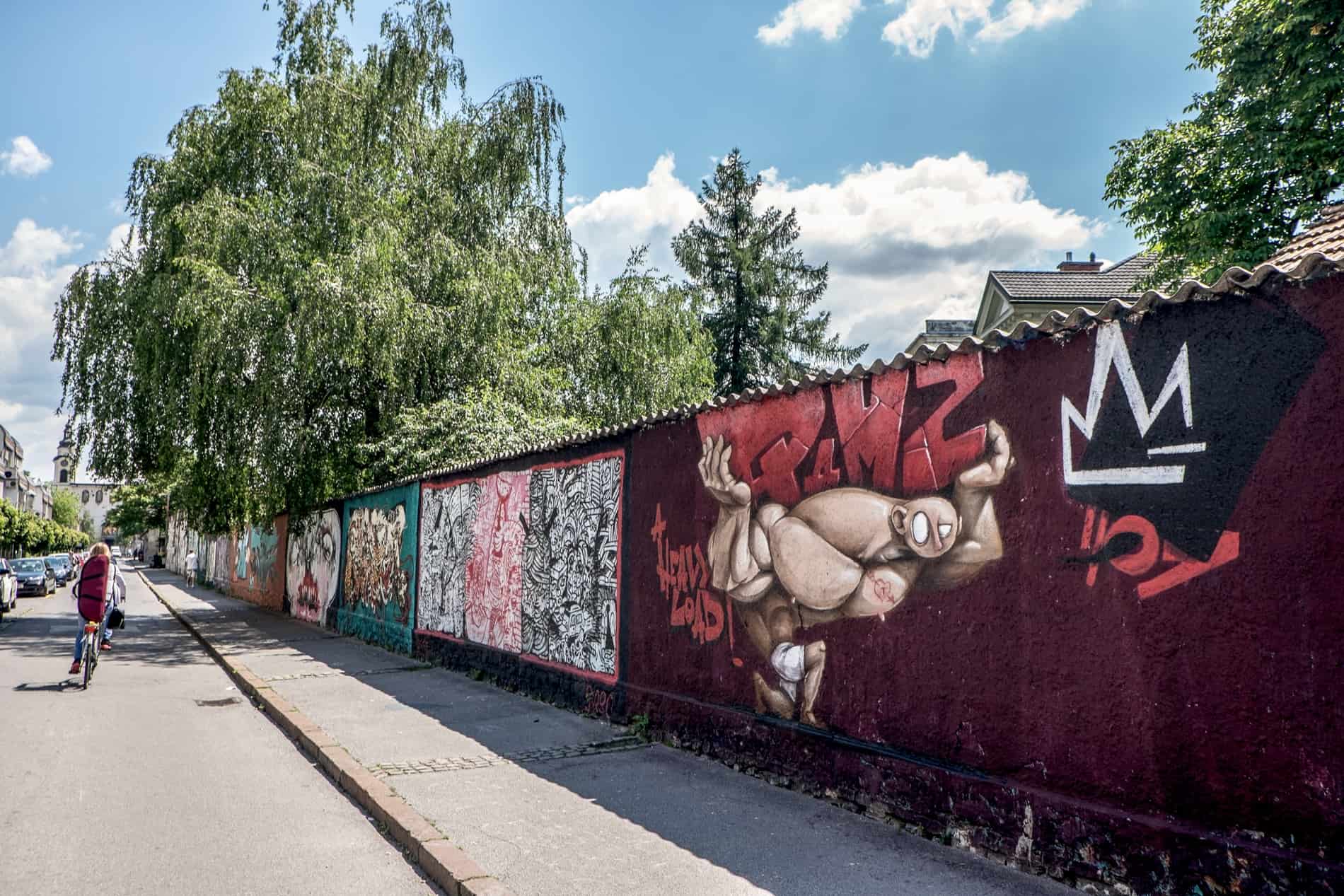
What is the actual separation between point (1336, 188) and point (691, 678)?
1305cm

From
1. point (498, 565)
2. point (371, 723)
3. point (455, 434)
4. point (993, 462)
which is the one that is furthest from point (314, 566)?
point (993, 462)

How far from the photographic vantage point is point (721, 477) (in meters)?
7.10

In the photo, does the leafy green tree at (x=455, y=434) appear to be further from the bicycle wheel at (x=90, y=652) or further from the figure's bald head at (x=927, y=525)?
the figure's bald head at (x=927, y=525)

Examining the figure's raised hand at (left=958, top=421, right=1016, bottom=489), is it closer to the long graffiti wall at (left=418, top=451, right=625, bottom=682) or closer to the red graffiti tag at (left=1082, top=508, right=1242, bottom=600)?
the red graffiti tag at (left=1082, top=508, right=1242, bottom=600)

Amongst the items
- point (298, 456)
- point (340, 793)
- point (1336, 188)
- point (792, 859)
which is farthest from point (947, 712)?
point (298, 456)

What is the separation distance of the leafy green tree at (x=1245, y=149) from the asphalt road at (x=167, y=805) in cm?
1446

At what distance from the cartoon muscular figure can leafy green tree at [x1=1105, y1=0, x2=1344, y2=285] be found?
1141 centimetres

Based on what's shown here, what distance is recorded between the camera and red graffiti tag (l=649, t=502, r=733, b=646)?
7.04 metres

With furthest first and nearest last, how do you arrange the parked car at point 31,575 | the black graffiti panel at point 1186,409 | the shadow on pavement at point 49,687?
Answer: the parked car at point 31,575, the shadow on pavement at point 49,687, the black graffiti panel at point 1186,409

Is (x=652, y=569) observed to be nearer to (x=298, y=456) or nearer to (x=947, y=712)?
(x=947, y=712)

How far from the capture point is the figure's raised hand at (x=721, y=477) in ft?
22.5

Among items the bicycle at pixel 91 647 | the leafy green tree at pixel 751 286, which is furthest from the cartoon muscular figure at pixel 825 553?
the leafy green tree at pixel 751 286

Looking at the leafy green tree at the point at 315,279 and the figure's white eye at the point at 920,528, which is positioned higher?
the leafy green tree at the point at 315,279

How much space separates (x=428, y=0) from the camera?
2028 cm
